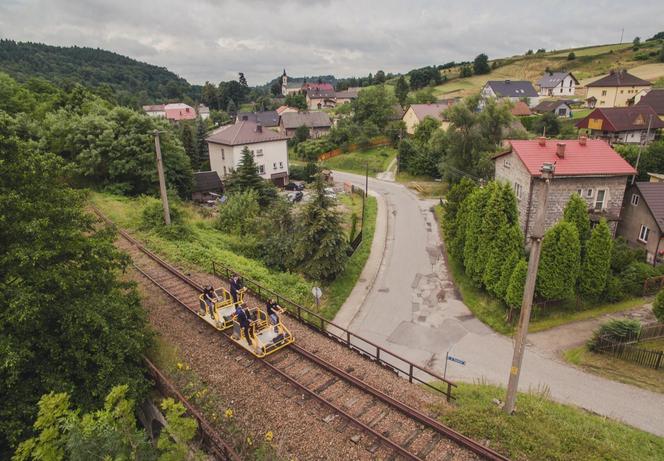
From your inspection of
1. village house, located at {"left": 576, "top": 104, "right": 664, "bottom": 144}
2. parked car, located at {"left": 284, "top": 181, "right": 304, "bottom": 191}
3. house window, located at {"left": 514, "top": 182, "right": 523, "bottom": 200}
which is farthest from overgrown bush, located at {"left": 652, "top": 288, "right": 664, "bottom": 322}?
village house, located at {"left": 576, "top": 104, "right": 664, "bottom": 144}

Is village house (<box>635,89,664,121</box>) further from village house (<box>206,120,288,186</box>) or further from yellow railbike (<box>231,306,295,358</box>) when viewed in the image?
yellow railbike (<box>231,306,295,358</box>)

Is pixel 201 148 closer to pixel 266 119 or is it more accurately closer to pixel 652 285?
pixel 266 119

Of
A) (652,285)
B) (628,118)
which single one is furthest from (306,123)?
(652,285)

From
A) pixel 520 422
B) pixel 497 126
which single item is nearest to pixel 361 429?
pixel 520 422

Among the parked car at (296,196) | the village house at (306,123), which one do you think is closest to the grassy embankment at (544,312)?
the parked car at (296,196)

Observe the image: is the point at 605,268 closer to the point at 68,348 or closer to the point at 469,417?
the point at 469,417
